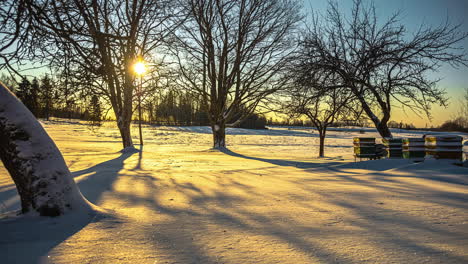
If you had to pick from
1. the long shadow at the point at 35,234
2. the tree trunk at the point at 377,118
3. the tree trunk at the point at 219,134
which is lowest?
the long shadow at the point at 35,234

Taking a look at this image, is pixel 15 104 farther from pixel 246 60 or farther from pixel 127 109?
pixel 246 60

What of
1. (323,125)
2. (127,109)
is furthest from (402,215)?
(323,125)

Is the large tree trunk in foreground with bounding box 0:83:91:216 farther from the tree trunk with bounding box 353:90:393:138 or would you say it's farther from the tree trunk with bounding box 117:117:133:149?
the tree trunk with bounding box 117:117:133:149

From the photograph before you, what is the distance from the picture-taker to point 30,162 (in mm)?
2738

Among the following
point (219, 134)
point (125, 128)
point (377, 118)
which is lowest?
point (219, 134)

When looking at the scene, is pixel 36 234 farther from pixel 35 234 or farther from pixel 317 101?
pixel 317 101

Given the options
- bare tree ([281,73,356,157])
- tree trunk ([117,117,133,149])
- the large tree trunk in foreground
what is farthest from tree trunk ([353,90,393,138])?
the large tree trunk in foreground

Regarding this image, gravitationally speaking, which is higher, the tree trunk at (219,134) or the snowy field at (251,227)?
the tree trunk at (219,134)

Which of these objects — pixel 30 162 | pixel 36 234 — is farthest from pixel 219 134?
pixel 36 234

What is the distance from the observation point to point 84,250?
7.08ft

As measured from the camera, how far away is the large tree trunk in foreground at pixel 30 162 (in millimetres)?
2697

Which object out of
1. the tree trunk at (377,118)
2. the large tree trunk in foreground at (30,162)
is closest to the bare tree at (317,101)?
the tree trunk at (377,118)

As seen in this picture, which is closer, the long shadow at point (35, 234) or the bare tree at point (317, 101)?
the long shadow at point (35, 234)

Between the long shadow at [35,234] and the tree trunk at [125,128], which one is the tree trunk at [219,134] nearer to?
the tree trunk at [125,128]
